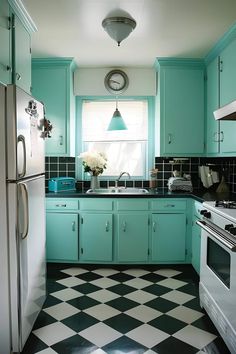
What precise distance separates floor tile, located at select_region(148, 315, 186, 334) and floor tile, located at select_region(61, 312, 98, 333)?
445 mm

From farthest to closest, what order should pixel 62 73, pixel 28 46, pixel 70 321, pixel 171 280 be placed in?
pixel 62 73
pixel 171 280
pixel 28 46
pixel 70 321

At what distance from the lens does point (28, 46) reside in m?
2.73

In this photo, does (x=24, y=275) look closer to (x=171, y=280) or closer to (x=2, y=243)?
(x=2, y=243)

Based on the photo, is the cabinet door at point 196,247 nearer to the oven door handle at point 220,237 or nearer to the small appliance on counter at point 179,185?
the small appliance on counter at point 179,185

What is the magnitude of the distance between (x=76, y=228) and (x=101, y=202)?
39cm

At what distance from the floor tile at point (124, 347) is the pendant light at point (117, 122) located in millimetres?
2282

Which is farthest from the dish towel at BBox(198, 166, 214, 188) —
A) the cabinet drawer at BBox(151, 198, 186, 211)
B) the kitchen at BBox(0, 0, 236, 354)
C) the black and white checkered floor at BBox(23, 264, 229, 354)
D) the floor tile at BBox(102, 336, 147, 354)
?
the floor tile at BBox(102, 336, 147, 354)

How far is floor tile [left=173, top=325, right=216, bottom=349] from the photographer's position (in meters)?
2.09

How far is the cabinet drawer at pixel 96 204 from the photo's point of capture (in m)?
3.43

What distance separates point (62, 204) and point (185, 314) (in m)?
1.68

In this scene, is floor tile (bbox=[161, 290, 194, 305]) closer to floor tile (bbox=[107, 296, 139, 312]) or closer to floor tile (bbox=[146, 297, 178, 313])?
floor tile (bbox=[146, 297, 178, 313])

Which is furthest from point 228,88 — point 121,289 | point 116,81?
point 121,289

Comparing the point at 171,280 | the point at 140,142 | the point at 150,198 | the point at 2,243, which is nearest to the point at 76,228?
the point at 150,198

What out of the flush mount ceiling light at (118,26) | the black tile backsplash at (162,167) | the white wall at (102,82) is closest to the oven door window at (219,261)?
the black tile backsplash at (162,167)
